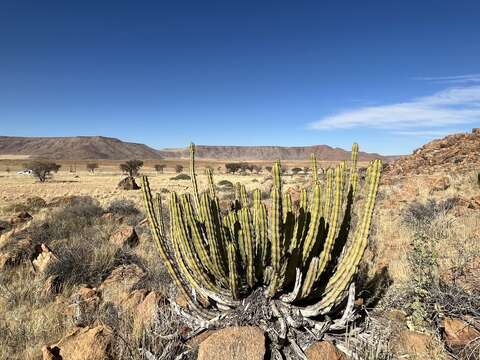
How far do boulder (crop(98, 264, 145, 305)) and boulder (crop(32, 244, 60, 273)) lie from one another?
34.2 inches

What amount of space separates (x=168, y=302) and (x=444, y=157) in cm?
1879

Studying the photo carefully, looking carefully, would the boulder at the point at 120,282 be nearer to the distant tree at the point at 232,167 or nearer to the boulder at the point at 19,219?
the boulder at the point at 19,219

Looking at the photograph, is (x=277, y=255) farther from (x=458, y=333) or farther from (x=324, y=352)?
(x=458, y=333)

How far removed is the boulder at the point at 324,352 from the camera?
2631 mm

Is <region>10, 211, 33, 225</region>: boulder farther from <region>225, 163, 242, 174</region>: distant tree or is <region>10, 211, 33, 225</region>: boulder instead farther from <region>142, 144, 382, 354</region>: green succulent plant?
<region>225, 163, 242, 174</region>: distant tree

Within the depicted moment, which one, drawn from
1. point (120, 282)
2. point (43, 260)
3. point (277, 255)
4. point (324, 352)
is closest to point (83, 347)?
point (277, 255)

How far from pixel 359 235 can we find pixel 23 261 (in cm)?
498

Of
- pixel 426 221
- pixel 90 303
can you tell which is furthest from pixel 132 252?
pixel 426 221

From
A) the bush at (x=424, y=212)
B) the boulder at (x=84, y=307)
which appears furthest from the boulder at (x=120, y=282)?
the bush at (x=424, y=212)

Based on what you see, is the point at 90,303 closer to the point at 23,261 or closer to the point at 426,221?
the point at 23,261

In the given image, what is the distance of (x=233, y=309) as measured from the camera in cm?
321

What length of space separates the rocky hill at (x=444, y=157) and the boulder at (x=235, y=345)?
1497 cm

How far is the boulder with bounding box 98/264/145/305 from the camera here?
4062 mm

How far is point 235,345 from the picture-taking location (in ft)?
8.32
